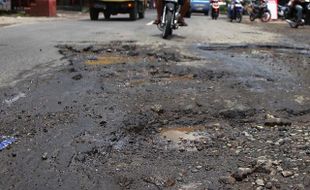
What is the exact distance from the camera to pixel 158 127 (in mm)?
4543

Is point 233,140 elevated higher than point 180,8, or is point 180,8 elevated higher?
point 180,8

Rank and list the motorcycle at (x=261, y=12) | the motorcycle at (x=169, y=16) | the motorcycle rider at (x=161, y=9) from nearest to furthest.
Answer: the motorcycle at (x=169, y=16) → the motorcycle rider at (x=161, y=9) → the motorcycle at (x=261, y=12)

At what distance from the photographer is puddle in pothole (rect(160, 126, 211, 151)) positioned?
4.03 m

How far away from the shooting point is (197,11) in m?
36.8

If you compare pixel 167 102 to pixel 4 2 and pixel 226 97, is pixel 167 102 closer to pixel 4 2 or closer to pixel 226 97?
pixel 226 97

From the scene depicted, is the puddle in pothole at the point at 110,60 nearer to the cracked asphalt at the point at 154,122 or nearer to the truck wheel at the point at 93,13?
the cracked asphalt at the point at 154,122

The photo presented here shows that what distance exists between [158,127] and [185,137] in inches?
13.7

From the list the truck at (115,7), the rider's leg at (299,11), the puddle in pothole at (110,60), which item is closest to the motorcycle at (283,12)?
the rider's leg at (299,11)

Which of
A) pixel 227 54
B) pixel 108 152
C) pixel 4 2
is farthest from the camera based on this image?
pixel 4 2

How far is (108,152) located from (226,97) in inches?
82.0

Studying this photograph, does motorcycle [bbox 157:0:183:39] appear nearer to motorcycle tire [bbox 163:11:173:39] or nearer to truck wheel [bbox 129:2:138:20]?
motorcycle tire [bbox 163:11:173:39]

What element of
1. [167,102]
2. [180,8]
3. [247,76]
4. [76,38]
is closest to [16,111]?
[167,102]

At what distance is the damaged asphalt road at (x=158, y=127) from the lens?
339 cm

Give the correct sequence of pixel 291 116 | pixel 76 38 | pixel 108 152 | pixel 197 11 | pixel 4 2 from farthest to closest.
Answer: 1. pixel 197 11
2. pixel 4 2
3. pixel 76 38
4. pixel 291 116
5. pixel 108 152
